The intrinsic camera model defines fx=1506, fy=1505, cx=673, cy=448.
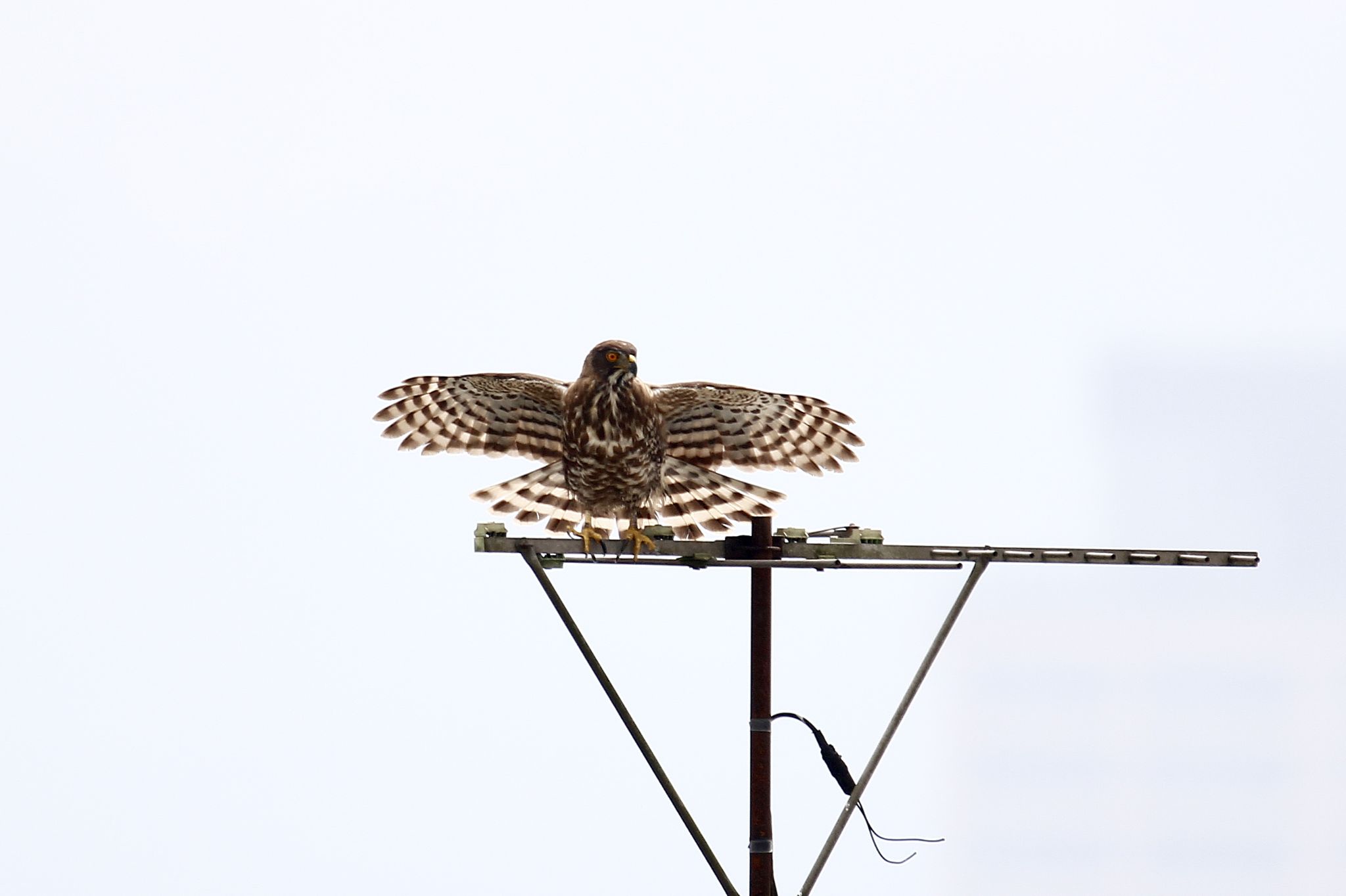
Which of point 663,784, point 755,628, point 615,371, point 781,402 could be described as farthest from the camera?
point 781,402

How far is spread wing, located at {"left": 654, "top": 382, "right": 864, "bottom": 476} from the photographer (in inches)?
315

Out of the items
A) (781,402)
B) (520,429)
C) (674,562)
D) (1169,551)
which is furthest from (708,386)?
(1169,551)

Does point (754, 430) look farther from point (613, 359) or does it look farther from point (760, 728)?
point (760, 728)

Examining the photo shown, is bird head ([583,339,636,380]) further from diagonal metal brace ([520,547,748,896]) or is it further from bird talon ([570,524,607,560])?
diagonal metal brace ([520,547,748,896])

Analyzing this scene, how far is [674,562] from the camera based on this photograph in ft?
21.0

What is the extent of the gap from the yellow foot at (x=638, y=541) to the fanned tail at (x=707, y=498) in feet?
2.76

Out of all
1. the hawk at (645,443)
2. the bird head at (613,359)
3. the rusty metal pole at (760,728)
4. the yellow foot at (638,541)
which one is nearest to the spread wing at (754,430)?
the hawk at (645,443)

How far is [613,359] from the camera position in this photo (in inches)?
297

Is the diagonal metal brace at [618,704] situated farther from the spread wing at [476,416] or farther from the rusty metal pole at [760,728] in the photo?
the spread wing at [476,416]

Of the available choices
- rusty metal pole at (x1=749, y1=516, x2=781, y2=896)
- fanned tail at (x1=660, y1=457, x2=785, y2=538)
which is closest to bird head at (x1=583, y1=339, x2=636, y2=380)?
fanned tail at (x1=660, y1=457, x2=785, y2=538)

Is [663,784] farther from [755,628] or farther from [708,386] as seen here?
[708,386]

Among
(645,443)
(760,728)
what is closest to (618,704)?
(760,728)

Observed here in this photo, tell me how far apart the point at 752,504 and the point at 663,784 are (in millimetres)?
2493

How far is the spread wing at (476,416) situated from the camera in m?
8.07
